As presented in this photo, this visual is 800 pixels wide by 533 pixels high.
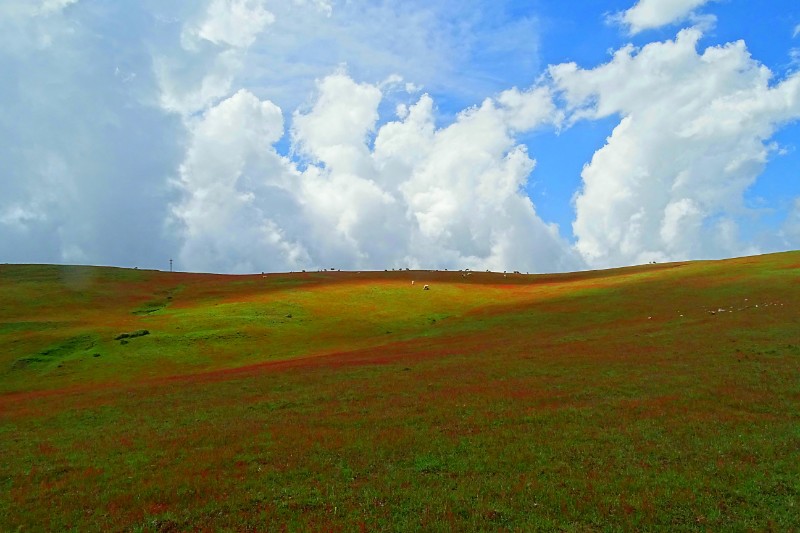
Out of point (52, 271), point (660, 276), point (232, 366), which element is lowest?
point (232, 366)

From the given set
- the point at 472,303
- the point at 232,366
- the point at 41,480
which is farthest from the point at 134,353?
the point at 472,303

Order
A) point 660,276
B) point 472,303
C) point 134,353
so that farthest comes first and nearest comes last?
→ point 660,276
point 472,303
point 134,353

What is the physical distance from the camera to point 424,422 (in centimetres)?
2475

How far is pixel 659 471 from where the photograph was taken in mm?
17422

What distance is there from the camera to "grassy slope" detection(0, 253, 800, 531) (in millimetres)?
15727

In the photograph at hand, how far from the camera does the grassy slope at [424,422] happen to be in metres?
15.7

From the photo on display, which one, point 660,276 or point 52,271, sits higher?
point 52,271

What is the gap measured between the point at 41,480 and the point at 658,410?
2643 cm

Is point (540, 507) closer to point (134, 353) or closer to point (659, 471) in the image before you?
point (659, 471)

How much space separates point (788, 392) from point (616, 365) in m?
9.94

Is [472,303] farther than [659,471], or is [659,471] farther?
[472,303]

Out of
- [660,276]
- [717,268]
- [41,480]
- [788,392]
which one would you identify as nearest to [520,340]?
[788,392]

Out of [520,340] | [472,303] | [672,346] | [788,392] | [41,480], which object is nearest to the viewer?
[41,480]

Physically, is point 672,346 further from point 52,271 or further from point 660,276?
point 52,271
